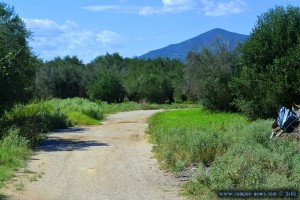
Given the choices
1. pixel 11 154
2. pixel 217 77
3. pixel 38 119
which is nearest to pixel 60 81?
pixel 217 77

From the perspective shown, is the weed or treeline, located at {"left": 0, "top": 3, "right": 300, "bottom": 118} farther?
treeline, located at {"left": 0, "top": 3, "right": 300, "bottom": 118}

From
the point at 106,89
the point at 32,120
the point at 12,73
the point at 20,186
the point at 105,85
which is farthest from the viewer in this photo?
the point at 106,89

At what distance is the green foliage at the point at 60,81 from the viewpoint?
71.2 meters

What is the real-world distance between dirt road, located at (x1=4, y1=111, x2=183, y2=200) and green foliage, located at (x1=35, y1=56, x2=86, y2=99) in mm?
52417

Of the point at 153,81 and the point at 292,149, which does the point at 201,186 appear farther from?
the point at 153,81

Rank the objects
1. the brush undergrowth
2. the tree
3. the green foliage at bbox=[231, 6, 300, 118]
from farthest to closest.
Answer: the green foliage at bbox=[231, 6, 300, 118] < the tree < the brush undergrowth

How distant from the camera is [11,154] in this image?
14219mm

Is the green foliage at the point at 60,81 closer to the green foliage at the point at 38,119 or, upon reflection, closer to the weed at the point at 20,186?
the green foliage at the point at 38,119

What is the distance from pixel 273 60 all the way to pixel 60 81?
167ft

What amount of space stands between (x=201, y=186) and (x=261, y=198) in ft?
7.40

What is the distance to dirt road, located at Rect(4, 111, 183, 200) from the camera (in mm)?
10094

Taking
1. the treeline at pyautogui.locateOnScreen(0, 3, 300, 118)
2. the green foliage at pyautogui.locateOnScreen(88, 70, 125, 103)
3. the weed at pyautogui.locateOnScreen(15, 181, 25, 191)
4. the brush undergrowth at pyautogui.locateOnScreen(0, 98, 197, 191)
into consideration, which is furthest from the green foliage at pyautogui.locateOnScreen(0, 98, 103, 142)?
the green foliage at pyautogui.locateOnScreen(88, 70, 125, 103)

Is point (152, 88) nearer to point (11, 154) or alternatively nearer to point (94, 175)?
point (11, 154)

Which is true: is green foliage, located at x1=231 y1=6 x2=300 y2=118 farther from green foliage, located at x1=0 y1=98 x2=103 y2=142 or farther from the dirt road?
the dirt road
